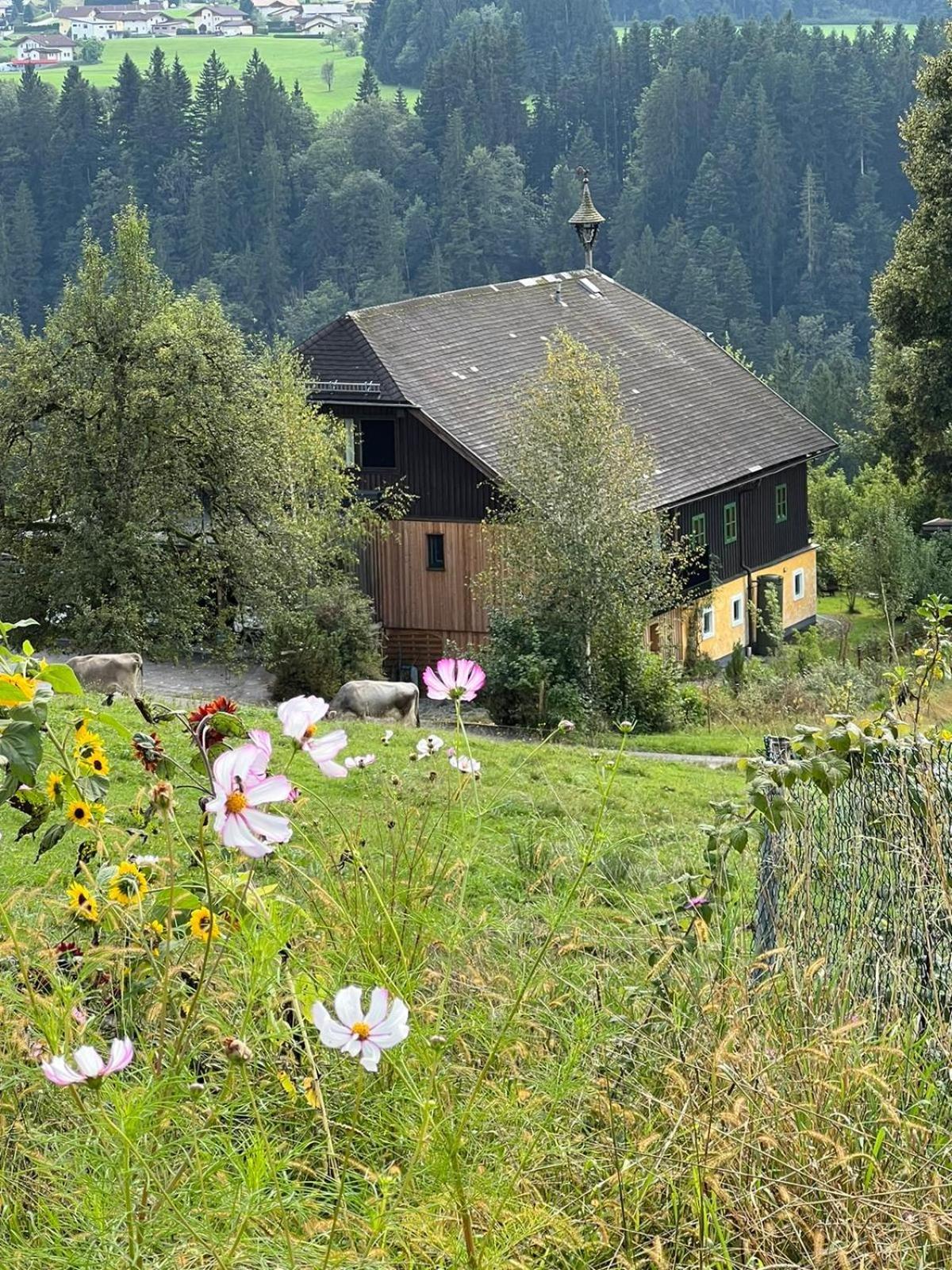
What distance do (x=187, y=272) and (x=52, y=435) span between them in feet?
260

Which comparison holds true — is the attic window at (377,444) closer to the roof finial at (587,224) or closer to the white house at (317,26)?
the roof finial at (587,224)

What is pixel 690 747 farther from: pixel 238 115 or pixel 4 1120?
pixel 238 115

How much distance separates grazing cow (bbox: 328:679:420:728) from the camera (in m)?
19.6

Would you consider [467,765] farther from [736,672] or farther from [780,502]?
[780,502]

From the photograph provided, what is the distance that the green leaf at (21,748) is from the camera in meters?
3.62

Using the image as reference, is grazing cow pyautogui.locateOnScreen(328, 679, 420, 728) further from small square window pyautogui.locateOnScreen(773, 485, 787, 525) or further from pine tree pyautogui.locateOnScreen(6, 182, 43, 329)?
pine tree pyautogui.locateOnScreen(6, 182, 43, 329)

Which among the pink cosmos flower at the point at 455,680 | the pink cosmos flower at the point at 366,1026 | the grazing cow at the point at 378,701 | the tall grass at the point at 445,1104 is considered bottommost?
the grazing cow at the point at 378,701

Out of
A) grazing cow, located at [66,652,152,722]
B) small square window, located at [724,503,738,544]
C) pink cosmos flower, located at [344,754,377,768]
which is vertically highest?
pink cosmos flower, located at [344,754,377,768]

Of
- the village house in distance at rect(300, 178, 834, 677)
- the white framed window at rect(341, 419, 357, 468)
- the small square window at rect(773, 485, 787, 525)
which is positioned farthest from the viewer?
the small square window at rect(773, 485, 787, 525)

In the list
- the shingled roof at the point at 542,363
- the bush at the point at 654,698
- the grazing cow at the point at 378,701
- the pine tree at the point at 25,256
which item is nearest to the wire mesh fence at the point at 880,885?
the grazing cow at the point at 378,701

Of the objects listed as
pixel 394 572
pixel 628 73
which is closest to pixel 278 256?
pixel 628 73

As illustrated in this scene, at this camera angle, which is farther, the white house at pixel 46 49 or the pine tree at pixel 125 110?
the white house at pixel 46 49

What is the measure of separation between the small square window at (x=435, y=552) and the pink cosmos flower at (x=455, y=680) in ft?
88.9

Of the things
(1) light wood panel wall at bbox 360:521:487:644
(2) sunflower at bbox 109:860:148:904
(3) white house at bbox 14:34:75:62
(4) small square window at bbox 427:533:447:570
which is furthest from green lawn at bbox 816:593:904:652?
(3) white house at bbox 14:34:75:62
